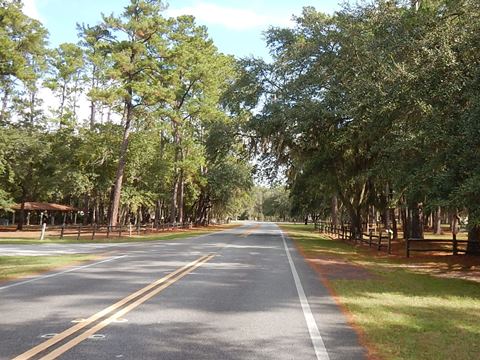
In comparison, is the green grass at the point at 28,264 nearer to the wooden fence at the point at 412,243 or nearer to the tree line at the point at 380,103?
the tree line at the point at 380,103

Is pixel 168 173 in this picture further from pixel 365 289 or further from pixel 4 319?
pixel 4 319

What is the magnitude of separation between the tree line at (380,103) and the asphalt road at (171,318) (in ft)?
18.0

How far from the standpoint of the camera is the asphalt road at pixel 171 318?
601 centimetres

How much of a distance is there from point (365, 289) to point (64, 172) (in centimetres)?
3960

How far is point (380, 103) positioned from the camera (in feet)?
59.2

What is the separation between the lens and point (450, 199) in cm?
1312

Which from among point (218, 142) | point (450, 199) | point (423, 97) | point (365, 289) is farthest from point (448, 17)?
point (218, 142)

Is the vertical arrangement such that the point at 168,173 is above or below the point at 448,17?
below

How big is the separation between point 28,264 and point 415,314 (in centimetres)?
1248

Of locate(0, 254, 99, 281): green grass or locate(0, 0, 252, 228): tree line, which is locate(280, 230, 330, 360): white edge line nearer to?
locate(0, 254, 99, 281): green grass

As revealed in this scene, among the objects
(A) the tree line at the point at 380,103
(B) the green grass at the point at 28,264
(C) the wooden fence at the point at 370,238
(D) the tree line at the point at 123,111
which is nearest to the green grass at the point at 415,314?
(A) the tree line at the point at 380,103

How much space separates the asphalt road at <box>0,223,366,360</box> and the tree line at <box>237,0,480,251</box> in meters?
5.47

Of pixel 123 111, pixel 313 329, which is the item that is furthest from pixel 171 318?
→ pixel 123 111

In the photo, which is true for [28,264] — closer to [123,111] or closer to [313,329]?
[313,329]
